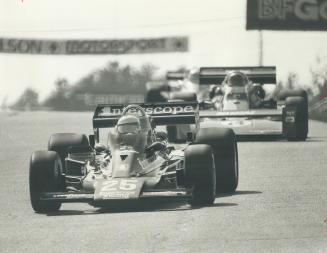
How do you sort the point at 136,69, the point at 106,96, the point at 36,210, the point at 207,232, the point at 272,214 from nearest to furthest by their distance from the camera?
the point at 207,232 → the point at 272,214 → the point at 36,210 → the point at 136,69 → the point at 106,96

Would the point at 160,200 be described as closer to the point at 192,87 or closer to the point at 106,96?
the point at 192,87

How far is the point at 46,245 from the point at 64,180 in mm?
3977

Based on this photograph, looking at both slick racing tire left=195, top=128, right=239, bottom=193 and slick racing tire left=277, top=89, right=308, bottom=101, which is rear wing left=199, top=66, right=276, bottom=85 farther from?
slick racing tire left=195, top=128, right=239, bottom=193

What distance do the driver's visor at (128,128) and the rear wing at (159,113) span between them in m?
1.10

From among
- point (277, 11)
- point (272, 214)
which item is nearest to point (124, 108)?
point (272, 214)

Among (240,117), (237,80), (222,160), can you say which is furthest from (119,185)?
(237,80)

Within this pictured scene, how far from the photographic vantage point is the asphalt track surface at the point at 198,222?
13.8m

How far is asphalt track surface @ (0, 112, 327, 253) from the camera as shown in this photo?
1378 cm

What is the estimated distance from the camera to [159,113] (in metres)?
20.0

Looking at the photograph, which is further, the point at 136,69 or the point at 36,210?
the point at 136,69

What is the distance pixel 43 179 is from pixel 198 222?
265 centimetres

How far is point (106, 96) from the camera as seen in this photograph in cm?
6881

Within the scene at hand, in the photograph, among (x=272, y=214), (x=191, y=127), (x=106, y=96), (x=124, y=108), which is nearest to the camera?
(x=272, y=214)

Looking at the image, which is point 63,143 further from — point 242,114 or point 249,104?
point 249,104
